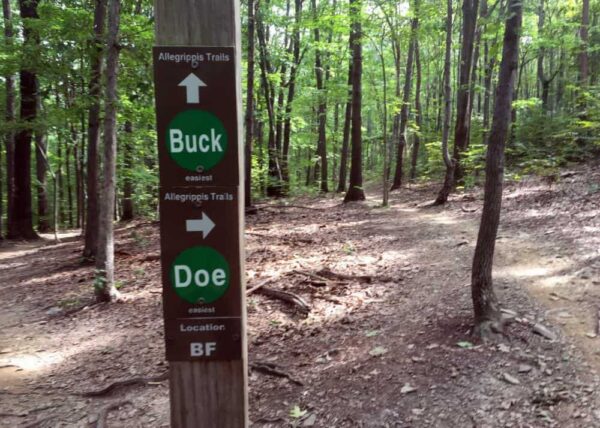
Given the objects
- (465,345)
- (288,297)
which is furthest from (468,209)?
(465,345)

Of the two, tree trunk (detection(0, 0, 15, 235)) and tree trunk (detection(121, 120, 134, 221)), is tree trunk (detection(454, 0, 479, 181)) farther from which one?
tree trunk (detection(0, 0, 15, 235))

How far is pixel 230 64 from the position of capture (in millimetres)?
1935

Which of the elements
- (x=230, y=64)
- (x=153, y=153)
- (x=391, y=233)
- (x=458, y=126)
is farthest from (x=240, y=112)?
(x=153, y=153)

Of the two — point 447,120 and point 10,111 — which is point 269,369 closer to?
point 447,120


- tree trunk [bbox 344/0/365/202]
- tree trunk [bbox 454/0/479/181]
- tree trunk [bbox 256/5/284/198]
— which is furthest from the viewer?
tree trunk [bbox 256/5/284/198]

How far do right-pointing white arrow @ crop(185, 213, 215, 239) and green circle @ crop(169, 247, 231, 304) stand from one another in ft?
0.27

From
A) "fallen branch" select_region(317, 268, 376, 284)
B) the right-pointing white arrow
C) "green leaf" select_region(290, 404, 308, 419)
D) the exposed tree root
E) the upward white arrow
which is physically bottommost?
"green leaf" select_region(290, 404, 308, 419)

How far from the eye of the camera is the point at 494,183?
4.40 m

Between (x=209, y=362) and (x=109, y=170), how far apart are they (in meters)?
6.23

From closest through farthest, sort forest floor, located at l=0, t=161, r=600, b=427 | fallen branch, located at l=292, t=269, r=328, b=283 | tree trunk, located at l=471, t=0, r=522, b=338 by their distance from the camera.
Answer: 1. forest floor, located at l=0, t=161, r=600, b=427
2. tree trunk, located at l=471, t=0, r=522, b=338
3. fallen branch, located at l=292, t=269, r=328, b=283

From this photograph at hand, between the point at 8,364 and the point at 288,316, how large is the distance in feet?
12.4

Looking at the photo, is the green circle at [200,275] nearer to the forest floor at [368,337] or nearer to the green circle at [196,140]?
the green circle at [196,140]

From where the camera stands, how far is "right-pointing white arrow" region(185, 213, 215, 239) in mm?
1968

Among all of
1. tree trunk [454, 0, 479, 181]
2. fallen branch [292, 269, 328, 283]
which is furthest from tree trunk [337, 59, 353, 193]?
fallen branch [292, 269, 328, 283]
